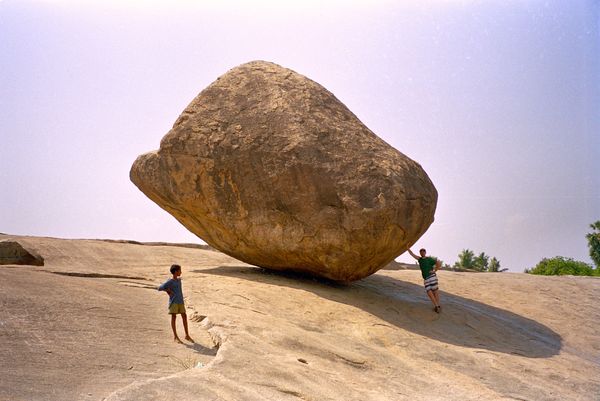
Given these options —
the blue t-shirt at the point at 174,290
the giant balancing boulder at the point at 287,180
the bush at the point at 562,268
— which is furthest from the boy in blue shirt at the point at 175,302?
the bush at the point at 562,268

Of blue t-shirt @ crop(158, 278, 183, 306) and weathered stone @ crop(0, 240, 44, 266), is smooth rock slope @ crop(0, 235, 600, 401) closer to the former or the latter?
blue t-shirt @ crop(158, 278, 183, 306)

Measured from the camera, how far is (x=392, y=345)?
8234 millimetres

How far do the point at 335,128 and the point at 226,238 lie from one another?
2.96 meters

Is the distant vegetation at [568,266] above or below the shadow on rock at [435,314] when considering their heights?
above

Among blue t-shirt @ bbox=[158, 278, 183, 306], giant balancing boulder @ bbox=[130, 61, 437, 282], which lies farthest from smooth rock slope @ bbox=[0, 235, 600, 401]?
giant balancing boulder @ bbox=[130, 61, 437, 282]

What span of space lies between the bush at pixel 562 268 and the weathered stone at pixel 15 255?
68.0 feet

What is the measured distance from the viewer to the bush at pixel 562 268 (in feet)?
81.7

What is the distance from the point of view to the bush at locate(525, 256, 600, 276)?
2490cm

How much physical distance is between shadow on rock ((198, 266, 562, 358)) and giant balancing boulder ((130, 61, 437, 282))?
385mm

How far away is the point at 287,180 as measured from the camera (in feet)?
33.8

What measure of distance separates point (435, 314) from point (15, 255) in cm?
772

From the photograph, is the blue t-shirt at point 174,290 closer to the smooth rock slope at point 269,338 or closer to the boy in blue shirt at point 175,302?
the boy in blue shirt at point 175,302

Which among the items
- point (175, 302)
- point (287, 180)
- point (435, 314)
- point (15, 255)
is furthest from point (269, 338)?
point (15, 255)

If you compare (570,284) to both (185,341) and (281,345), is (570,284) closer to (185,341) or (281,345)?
(281,345)
